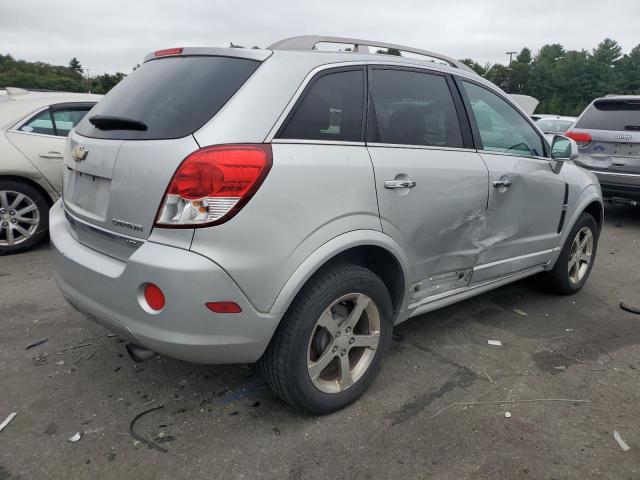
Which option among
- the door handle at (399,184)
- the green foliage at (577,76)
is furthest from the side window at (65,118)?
the green foliage at (577,76)

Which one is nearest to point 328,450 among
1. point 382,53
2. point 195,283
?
point 195,283

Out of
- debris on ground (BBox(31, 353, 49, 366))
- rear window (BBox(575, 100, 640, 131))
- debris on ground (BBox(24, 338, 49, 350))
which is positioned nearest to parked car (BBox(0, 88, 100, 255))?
debris on ground (BBox(24, 338, 49, 350))

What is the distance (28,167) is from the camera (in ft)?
16.9

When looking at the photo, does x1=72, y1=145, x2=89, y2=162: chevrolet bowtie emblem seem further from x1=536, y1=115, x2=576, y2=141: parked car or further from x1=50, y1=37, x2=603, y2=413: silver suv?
x1=536, y1=115, x2=576, y2=141: parked car

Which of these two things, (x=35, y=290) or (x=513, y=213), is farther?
(x=35, y=290)

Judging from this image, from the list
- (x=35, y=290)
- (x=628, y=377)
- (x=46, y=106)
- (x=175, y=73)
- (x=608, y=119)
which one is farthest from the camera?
(x=608, y=119)

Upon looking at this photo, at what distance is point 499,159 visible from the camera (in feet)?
11.2

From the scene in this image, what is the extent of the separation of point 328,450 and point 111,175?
158 centimetres

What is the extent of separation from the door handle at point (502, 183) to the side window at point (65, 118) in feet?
14.1

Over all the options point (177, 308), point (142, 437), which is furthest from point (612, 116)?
point (142, 437)

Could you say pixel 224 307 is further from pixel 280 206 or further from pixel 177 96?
pixel 177 96

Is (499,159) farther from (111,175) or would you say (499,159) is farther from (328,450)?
(111,175)

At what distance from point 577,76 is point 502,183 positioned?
7663 cm

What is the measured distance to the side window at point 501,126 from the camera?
338 centimetres
